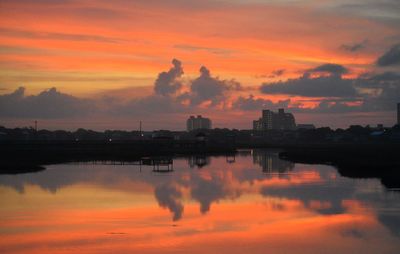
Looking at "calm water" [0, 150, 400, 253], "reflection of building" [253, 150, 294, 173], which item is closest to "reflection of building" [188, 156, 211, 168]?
"reflection of building" [253, 150, 294, 173]

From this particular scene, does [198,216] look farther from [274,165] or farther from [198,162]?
[198,162]

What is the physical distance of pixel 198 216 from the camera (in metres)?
28.0

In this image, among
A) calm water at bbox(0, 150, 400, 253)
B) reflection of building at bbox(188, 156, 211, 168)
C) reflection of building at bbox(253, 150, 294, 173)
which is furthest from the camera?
reflection of building at bbox(188, 156, 211, 168)

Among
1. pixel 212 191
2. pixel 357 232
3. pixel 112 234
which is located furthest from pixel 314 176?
pixel 112 234

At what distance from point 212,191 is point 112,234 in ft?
59.2

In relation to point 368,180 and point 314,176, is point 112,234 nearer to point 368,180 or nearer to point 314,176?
point 368,180

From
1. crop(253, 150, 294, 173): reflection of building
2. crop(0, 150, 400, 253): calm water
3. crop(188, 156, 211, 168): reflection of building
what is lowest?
crop(0, 150, 400, 253): calm water

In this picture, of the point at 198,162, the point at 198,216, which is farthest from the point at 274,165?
the point at 198,216

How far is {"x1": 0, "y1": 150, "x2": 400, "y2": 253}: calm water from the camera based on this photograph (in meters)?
21.0

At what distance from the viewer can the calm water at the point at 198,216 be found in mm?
21016

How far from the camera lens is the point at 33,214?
29.0m

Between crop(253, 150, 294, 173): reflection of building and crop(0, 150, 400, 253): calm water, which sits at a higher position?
crop(253, 150, 294, 173): reflection of building

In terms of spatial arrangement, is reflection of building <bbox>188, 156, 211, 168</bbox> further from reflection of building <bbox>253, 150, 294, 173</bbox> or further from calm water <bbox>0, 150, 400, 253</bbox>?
calm water <bbox>0, 150, 400, 253</bbox>

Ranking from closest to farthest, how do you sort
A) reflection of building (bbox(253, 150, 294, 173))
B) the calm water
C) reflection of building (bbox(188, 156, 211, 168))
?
the calm water
reflection of building (bbox(253, 150, 294, 173))
reflection of building (bbox(188, 156, 211, 168))
